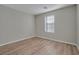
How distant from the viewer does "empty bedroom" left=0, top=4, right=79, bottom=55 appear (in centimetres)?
114

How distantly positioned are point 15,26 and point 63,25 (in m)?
1.02

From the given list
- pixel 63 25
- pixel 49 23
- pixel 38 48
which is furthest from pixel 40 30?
pixel 63 25

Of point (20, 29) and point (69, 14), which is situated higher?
point (69, 14)

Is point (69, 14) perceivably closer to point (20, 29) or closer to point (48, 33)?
point (48, 33)

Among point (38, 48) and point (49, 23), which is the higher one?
point (49, 23)

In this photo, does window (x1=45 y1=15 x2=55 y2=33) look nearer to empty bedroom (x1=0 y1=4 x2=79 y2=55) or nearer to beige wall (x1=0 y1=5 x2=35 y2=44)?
empty bedroom (x1=0 y1=4 x2=79 y2=55)

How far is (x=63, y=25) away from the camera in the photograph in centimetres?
122

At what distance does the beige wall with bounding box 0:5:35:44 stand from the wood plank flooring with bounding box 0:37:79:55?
0.46 feet

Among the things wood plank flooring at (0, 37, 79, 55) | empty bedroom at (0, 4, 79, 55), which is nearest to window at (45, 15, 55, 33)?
empty bedroom at (0, 4, 79, 55)

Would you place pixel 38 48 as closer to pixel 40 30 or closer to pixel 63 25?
pixel 40 30

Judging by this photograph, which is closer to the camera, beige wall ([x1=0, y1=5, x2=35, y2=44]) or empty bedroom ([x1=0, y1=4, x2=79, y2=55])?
empty bedroom ([x1=0, y1=4, x2=79, y2=55])

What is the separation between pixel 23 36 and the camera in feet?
4.44
